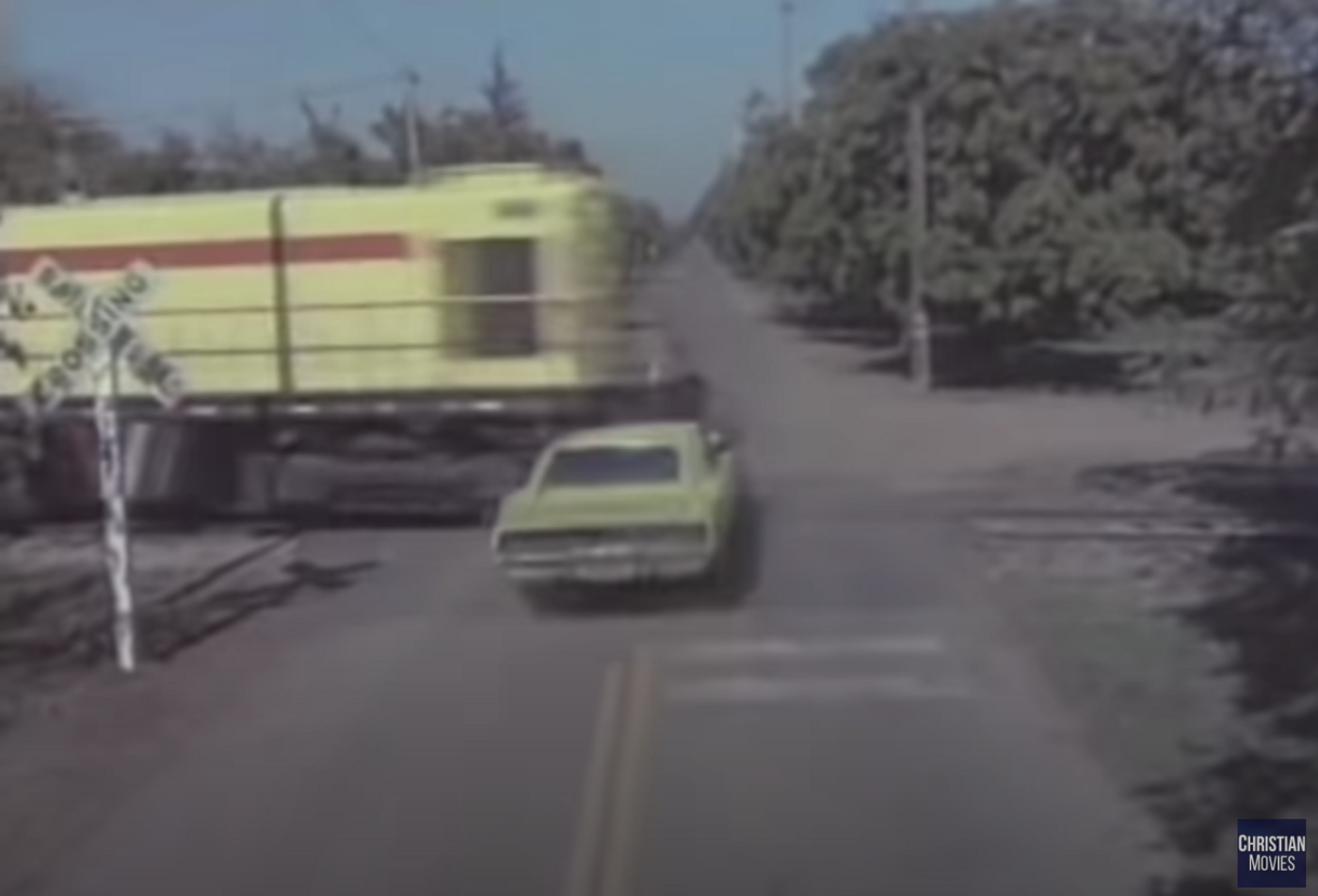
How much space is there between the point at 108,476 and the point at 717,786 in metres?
8.75

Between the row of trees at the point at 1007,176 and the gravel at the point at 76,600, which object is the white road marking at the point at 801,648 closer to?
the gravel at the point at 76,600

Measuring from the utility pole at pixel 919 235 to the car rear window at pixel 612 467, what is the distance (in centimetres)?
3352

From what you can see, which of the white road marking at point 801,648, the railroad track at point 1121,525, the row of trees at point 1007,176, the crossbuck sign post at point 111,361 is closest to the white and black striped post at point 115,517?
the crossbuck sign post at point 111,361

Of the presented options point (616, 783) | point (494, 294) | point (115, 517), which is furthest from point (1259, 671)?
point (494, 294)

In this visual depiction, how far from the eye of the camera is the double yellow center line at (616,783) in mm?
12289

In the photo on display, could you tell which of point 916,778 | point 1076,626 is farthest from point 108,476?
point 916,778

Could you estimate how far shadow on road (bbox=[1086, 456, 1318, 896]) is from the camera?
43.3 ft

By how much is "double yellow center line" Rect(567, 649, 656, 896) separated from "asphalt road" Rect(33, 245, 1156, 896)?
0.08ft

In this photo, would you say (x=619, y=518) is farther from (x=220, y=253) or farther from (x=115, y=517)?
(x=220, y=253)

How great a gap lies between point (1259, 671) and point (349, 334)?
16625 mm

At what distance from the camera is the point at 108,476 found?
21.7 meters

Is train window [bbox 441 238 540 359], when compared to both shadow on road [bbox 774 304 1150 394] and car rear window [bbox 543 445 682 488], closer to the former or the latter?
car rear window [bbox 543 445 682 488]

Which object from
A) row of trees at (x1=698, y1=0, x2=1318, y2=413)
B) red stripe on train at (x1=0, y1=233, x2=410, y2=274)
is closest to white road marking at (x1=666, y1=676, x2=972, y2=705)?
red stripe on train at (x1=0, y1=233, x2=410, y2=274)

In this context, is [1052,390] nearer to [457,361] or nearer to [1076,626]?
[457,361]
